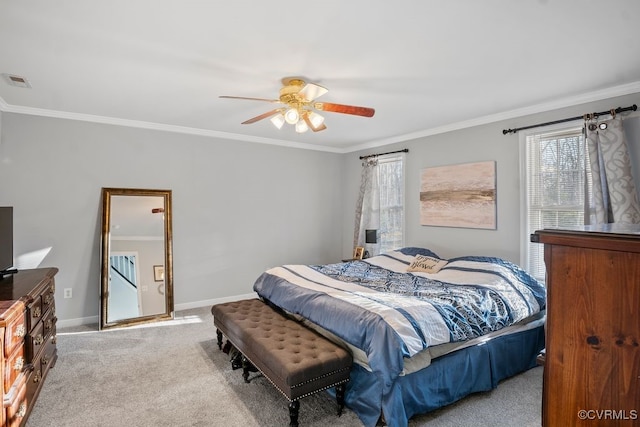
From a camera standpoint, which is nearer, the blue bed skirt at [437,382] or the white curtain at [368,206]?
the blue bed skirt at [437,382]

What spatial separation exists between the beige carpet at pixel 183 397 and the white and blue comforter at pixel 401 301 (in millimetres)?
501

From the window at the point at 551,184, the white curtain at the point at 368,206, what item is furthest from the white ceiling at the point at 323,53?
the white curtain at the point at 368,206

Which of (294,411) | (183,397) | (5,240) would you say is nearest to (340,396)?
(294,411)

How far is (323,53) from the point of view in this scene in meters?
2.37

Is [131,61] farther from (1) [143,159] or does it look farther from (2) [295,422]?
(2) [295,422]

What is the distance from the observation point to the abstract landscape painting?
396 centimetres

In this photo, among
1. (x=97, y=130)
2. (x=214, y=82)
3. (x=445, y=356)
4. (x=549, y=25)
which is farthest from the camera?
(x=97, y=130)

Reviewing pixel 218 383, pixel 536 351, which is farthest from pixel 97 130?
pixel 536 351

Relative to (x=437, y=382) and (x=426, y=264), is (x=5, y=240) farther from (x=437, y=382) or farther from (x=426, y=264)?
(x=426, y=264)

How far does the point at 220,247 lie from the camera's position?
4.89 meters

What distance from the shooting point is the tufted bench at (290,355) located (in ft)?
6.84

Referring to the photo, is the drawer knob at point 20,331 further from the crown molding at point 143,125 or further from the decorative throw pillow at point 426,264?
the decorative throw pillow at point 426,264

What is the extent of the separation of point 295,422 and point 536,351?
228 centimetres

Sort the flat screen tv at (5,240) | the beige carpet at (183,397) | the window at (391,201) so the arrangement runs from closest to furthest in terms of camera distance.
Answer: the beige carpet at (183,397) → the flat screen tv at (5,240) → the window at (391,201)
